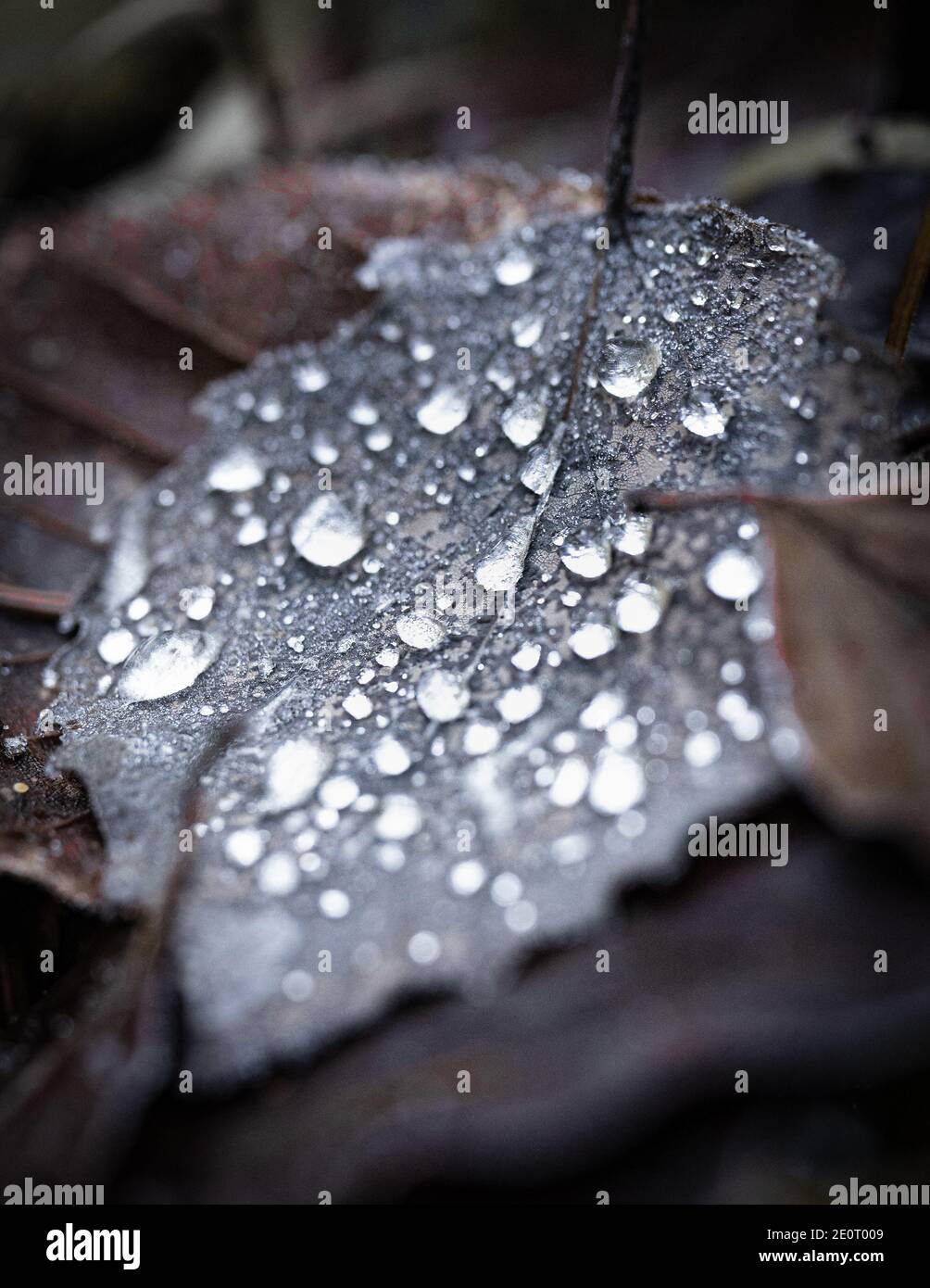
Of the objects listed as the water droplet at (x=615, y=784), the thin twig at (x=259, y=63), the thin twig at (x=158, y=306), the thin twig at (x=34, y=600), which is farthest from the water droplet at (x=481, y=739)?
the thin twig at (x=259, y=63)

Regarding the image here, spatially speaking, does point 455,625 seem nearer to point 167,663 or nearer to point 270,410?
point 167,663

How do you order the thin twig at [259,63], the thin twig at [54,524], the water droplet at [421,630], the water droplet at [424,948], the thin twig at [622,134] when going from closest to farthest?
the water droplet at [424,948], the water droplet at [421,630], the thin twig at [622,134], the thin twig at [54,524], the thin twig at [259,63]

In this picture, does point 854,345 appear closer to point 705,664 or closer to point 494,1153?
point 705,664

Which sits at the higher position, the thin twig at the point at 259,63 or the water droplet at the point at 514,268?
the thin twig at the point at 259,63

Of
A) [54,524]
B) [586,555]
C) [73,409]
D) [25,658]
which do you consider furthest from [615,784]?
[73,409]

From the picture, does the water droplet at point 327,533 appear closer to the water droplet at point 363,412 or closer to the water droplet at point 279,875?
the water droplet at point 363,412

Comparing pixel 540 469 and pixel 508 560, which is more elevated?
pixel 540 469
